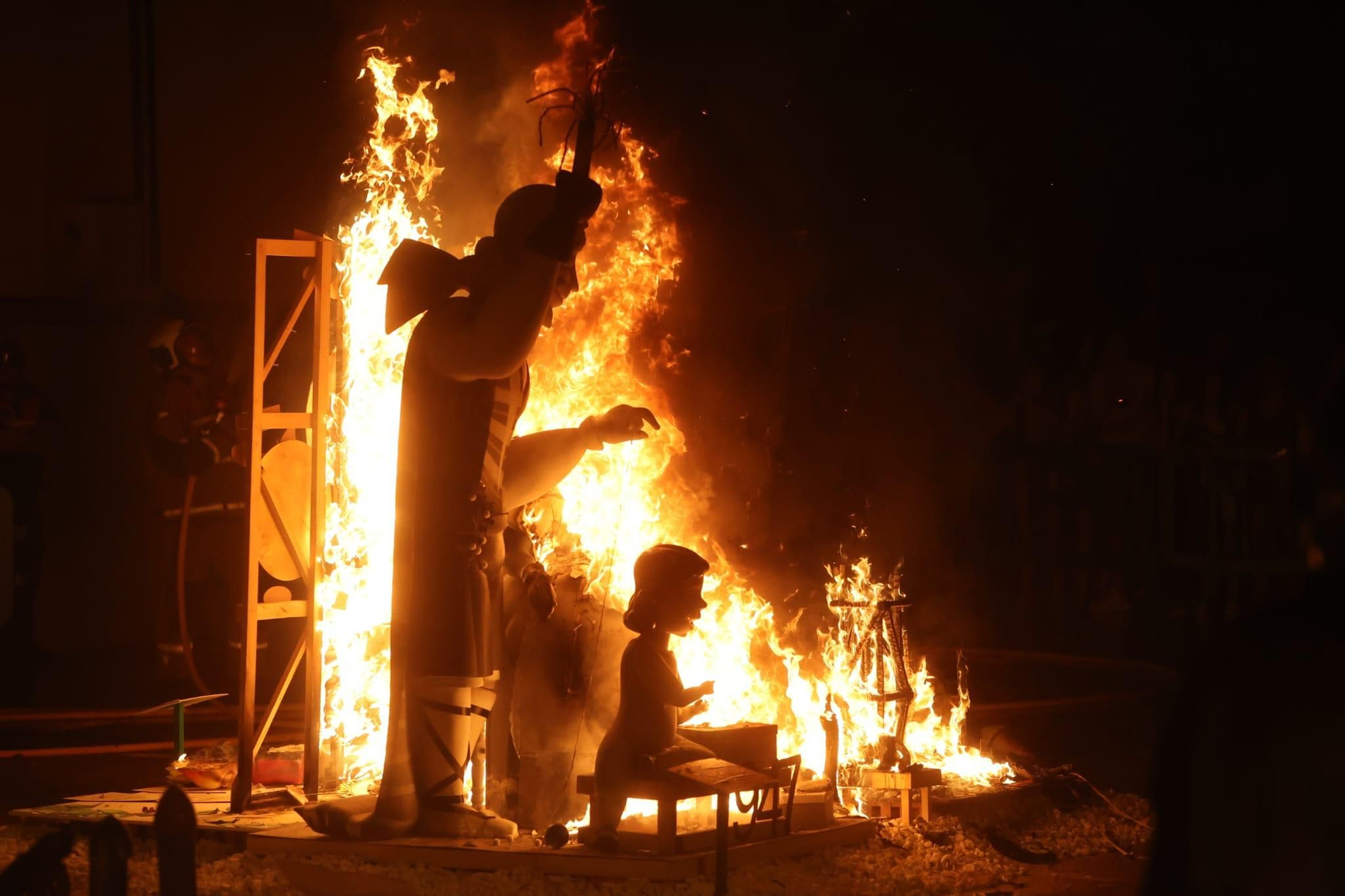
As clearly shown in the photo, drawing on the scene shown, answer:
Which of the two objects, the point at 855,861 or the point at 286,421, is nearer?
the point at 855,861

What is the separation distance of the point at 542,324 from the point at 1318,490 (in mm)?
5617

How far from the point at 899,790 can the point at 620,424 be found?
8.18 feet

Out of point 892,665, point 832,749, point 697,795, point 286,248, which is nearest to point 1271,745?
point 697,795

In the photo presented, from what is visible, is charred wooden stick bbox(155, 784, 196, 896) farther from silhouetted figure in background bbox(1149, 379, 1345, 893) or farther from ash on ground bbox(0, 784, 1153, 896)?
silhouetted figure in background bbox(1149, 379, 1345, 893)

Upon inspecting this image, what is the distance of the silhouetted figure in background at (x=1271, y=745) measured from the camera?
2238 mm

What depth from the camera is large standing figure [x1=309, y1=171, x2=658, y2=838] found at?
747cm

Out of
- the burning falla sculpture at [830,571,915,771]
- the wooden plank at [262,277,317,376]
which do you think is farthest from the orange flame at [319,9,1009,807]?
the wooden plank at [262,277,317,376]

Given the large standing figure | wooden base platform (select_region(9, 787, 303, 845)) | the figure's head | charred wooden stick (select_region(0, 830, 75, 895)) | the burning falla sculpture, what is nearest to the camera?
charred wooden stick (select_region(0, 830, 75, 895))

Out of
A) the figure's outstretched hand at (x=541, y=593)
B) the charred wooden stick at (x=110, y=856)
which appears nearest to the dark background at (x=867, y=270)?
the figure's outstretched hand at (x=541, y=593)

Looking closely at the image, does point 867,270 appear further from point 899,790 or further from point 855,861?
point 855,861

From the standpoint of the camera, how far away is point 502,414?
25.4ft

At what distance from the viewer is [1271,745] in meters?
2.26

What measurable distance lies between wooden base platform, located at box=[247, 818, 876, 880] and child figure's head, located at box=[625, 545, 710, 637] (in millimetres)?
1085

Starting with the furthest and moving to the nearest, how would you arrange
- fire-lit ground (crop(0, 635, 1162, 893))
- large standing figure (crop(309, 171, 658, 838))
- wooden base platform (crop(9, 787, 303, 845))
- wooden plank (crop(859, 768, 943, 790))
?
1. wooden plank (crop(859, 768, 943, 790))
2. wooden base platform (crop(9, 787, 303, 845))
3. large standing figure (crop(309, 171, 658, 838))
4. fire-lit ground (crop(0, 635, 1162, 893))
